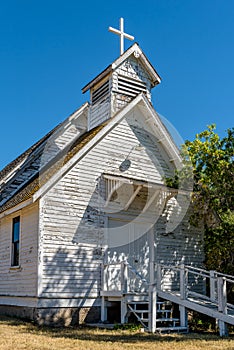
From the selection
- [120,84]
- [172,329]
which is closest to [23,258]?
[172,329]

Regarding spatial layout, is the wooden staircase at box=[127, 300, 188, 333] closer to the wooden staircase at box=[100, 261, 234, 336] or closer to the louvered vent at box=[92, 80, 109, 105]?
the wooden staircase at box=[100, 261, 234, 336]

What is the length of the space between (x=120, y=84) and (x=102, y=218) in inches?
232

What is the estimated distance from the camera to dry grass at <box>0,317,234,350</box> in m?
8.77

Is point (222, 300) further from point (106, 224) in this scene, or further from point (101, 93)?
point (101, 93)

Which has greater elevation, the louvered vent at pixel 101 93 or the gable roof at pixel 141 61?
the gable roof at pixel 141 61

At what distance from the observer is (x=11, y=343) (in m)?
8.96

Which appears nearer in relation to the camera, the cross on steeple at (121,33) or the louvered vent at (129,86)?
the louvered vent at (129,86)

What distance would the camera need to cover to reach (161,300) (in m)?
13.2

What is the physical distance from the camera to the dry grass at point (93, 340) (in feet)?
28.8

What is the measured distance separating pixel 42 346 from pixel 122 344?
65.9 inches

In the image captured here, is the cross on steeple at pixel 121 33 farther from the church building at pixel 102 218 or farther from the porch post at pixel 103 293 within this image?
the porch post at pixel 103 293

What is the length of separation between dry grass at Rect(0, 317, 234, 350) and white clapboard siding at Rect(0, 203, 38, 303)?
165 centimetres

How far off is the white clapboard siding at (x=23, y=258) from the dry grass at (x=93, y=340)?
5.41 feet

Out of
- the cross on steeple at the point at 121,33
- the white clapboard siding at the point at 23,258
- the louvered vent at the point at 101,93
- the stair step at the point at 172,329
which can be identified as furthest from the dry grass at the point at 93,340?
the cross on steeple at the point at 121,33
